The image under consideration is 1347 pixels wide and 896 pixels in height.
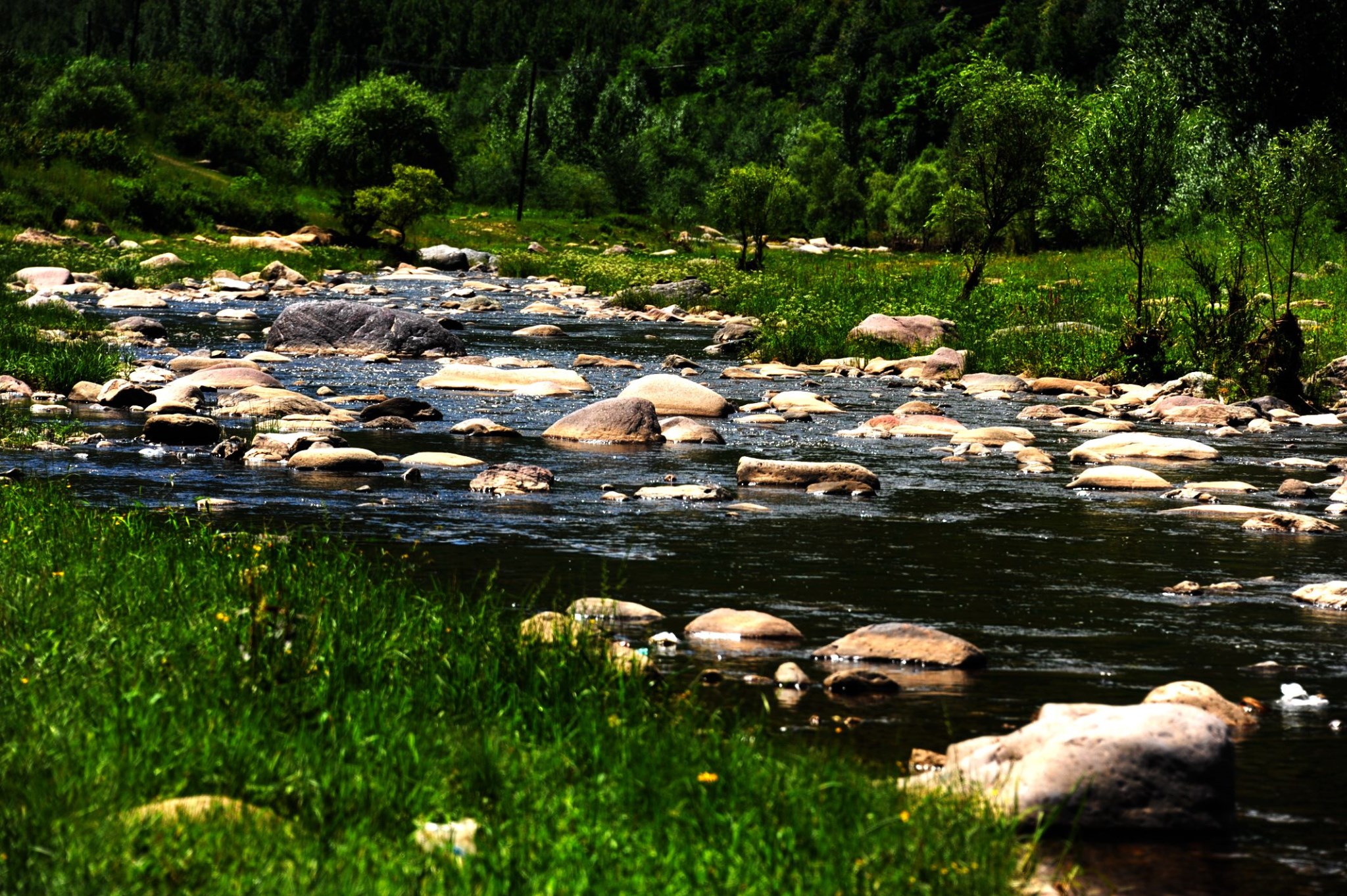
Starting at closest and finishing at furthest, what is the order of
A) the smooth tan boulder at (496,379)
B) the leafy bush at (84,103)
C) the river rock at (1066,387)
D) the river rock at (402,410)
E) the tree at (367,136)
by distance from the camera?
the river rock at (402,410) → the smooth tan boulder at (496,379) → the river rock at (1066,387) → the leafy bush at (84,103) → the tree at (367,136)

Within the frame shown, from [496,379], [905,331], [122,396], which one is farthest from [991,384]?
[122,396]

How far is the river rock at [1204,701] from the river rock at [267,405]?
39.6 ft

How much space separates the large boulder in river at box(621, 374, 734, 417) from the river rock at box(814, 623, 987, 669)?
10.8 meters

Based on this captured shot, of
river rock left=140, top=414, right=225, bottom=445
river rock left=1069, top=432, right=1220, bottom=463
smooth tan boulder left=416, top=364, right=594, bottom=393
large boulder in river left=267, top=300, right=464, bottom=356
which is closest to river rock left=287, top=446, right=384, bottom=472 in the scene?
river rock left=140, top=414, right=225, bottom=445

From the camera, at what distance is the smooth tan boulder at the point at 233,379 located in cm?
1850

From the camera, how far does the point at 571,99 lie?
12231 centimetres

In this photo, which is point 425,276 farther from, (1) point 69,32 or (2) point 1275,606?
(1) point 69,32

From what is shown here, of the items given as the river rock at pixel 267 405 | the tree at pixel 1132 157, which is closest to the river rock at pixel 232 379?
the river rock at pixel 267 405

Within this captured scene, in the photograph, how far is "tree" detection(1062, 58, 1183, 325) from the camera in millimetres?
23672

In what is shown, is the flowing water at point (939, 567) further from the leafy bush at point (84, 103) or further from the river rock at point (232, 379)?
the leafy bush at point (84, 103)

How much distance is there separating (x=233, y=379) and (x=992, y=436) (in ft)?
32.1

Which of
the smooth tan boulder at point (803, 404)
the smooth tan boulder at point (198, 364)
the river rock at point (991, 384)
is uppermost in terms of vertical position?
the smooth tan boulder at point (198, 364)

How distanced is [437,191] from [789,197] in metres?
14.3

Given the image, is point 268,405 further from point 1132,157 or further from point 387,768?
point 1132,157
